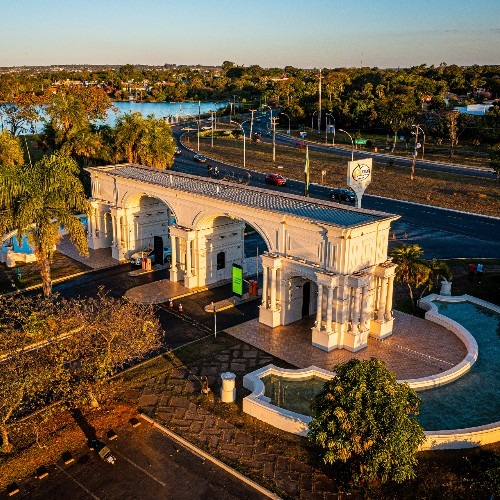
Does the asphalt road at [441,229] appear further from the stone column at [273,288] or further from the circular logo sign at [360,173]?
the stone column at [273,288]

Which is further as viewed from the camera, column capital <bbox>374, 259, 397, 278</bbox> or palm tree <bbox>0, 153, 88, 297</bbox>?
palm tree <bbox>0, 153, 88, 297</bbox>

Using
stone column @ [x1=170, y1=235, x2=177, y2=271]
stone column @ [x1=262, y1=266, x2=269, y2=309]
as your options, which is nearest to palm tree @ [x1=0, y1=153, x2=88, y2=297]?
stone column @ [x1=170, y1=235, x2=177, y2=271]

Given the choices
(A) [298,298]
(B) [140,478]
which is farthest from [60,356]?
(A) [298,298]

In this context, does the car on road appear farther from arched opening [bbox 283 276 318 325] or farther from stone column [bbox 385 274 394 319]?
stone column [bbox 385 274 394 319]

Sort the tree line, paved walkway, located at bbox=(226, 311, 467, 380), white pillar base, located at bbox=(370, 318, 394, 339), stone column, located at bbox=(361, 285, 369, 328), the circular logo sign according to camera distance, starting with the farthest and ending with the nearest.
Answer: the circular logo sign → white pillar base, located at bbox=(370, 318, 394, 339) → stone column, located at bbox=(361, 285, 369, 328) → paved walkway, located at bbox=(226, 311, 467, 380) → the tree line

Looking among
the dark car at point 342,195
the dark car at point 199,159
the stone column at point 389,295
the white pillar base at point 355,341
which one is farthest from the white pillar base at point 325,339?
the dark car at point 199,159

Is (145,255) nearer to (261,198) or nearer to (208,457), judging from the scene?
(261,198)
